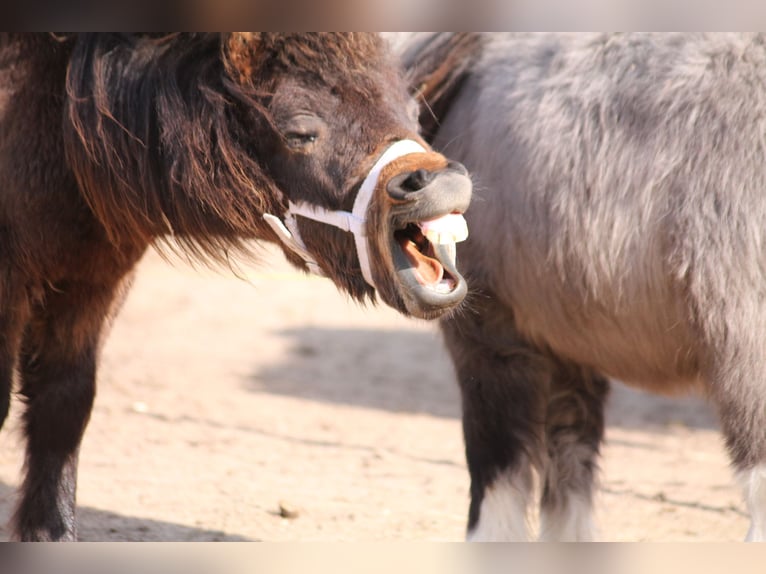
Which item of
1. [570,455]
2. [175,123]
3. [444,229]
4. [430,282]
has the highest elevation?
[175,123]

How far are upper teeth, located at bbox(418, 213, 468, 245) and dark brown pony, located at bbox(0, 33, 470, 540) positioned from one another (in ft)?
0.12

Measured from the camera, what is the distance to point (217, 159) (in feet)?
7.03

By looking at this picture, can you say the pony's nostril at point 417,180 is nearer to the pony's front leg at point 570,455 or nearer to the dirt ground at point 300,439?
the dirt ground at point 300,439

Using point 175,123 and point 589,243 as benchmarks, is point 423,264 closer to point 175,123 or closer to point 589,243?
point 175,123

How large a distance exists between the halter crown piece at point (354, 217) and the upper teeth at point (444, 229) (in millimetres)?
139

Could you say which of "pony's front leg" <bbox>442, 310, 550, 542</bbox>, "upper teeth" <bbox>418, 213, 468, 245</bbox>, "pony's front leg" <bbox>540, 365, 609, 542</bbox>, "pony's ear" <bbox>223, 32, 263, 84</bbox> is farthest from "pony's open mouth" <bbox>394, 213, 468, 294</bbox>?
"pony's front leg" <bbox>540, 365, 609, 542</bbox>

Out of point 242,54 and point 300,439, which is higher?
point 242,54

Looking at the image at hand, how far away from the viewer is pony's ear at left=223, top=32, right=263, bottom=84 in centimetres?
211

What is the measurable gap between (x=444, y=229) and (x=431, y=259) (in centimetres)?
10

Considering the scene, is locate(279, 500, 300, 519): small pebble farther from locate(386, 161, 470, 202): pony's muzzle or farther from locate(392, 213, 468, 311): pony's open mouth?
locate(386, 161, 470, 202): pony's muzzle

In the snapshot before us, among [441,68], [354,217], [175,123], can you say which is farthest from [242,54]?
[441,68]

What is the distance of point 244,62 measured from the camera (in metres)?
2.13
